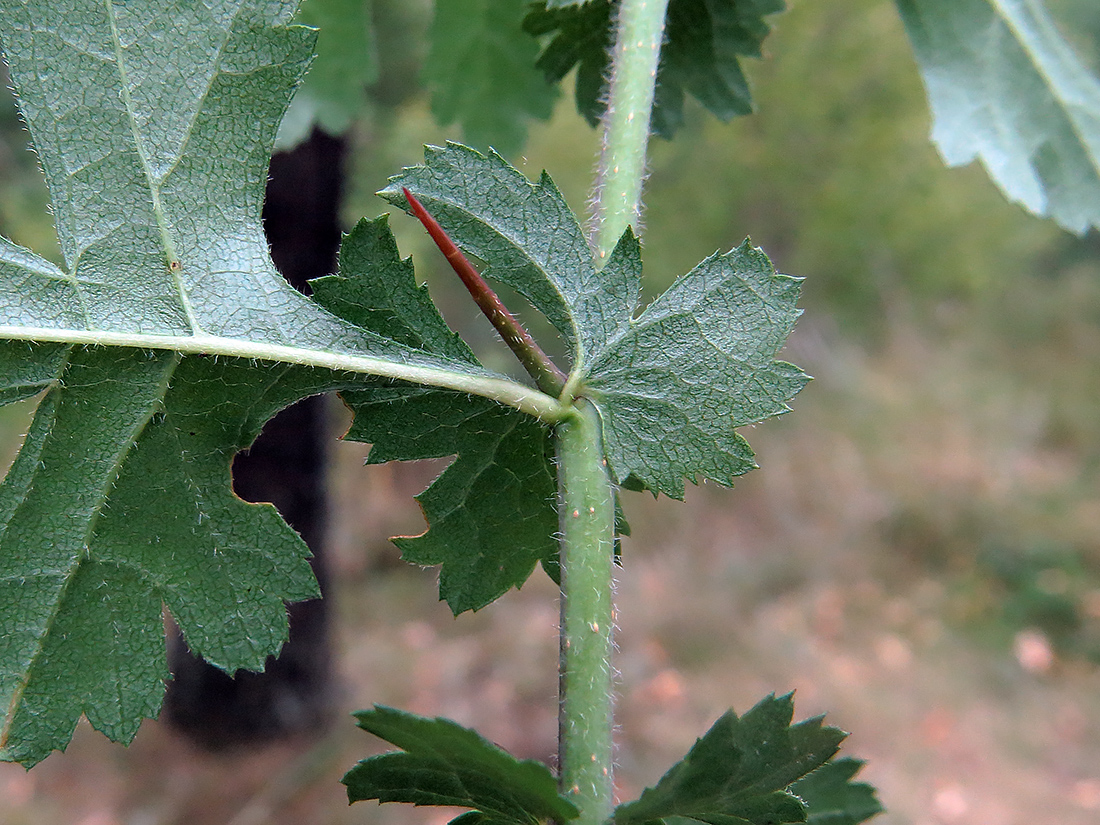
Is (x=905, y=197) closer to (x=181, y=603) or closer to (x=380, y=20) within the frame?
(x=380, y=20)

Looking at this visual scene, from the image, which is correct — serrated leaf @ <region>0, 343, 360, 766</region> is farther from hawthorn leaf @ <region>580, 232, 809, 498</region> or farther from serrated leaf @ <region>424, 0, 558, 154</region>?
serrated leaf @ <region>424, 0, 558, 154</region>

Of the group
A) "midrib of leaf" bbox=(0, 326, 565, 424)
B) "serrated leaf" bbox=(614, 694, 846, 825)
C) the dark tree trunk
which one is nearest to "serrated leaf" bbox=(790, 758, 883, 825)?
"serrated leaf" bbox=(614, 694, 846, 825)

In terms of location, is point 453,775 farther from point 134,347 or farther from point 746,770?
point 134,347

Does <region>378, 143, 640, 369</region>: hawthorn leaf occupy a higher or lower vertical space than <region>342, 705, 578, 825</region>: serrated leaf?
higher

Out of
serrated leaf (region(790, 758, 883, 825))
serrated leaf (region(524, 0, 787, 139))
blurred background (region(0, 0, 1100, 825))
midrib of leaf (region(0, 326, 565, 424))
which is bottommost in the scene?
blurred background (region(0, 0, 1100, 825))

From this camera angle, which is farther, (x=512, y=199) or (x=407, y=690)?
→ (x=407, y=690)

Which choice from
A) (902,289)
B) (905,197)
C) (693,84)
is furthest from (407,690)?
(902,289)

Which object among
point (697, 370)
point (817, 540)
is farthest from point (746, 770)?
point (817, 540)
